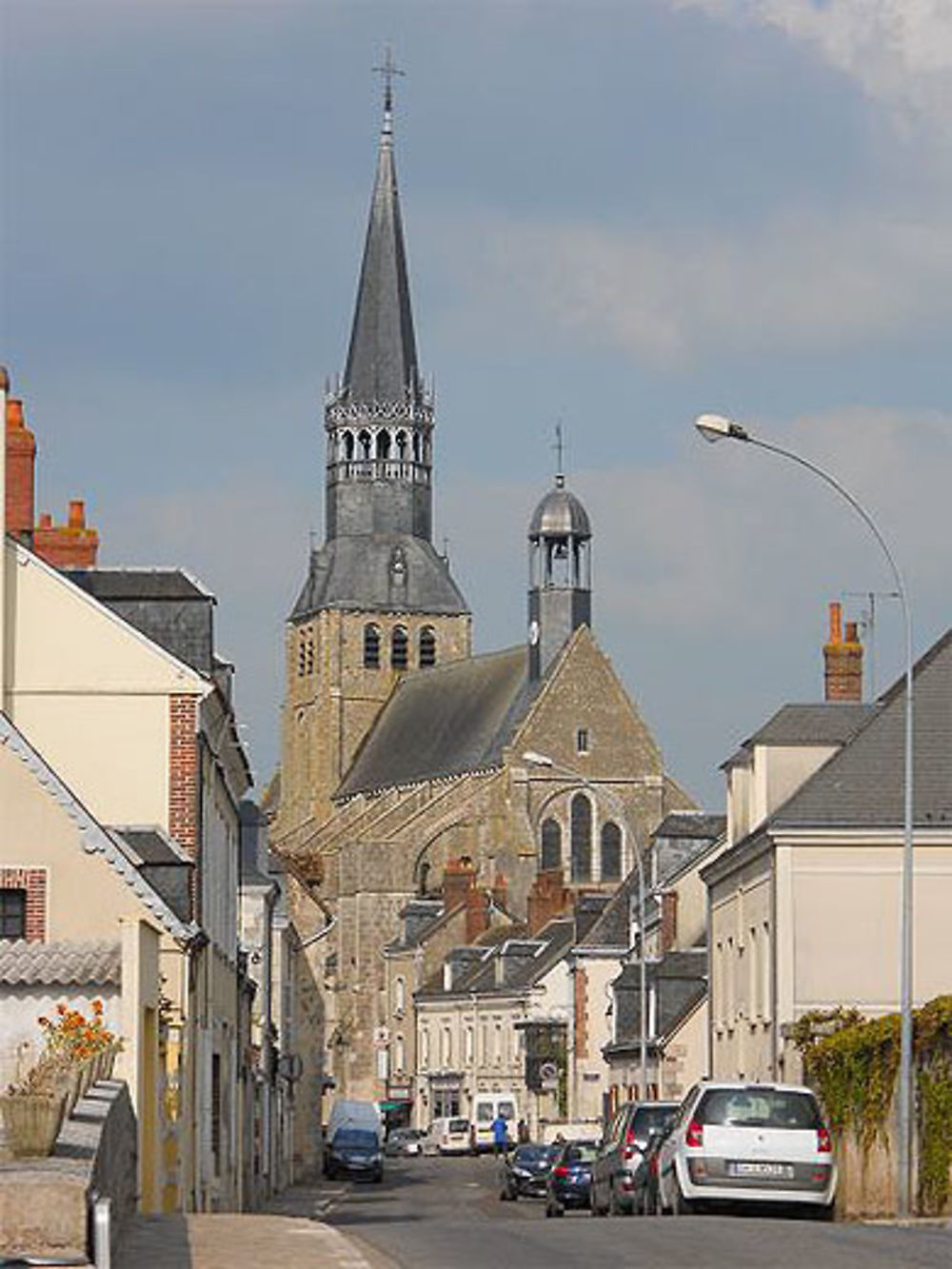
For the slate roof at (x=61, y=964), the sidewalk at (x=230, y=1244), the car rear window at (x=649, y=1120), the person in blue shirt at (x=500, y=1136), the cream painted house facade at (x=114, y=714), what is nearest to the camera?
the sidewalk at (x=230, y=1244)

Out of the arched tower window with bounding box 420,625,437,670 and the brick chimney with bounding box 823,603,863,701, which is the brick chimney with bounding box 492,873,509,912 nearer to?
the arched tower window with bounding box 420,625,437,670

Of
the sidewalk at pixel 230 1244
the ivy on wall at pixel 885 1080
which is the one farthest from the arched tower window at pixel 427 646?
the sidewalk at pixel 230 1244

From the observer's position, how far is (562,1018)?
98.6 metres

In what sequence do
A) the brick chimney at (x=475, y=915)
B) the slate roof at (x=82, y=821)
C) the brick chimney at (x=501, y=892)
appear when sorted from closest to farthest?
the slate roof at (x=82, y=821), the brick chimney at (x=475, y=915), the brick chimney at (x=501, y=892)

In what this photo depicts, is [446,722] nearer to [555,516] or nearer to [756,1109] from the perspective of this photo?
[555,516]

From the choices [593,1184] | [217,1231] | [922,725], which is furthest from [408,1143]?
[217,1231]

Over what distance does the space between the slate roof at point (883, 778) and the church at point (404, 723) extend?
222ft

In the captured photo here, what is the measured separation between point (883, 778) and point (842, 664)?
1129 cm

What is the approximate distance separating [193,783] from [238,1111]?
1017cm

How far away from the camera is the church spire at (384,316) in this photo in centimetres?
15950

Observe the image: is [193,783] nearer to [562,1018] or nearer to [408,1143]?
[562,1018]

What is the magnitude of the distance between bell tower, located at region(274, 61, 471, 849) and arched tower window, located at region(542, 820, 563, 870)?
22.4 metres

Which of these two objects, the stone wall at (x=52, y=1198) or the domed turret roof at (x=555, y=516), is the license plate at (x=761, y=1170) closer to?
the stone wall at (x=52, y=1198)

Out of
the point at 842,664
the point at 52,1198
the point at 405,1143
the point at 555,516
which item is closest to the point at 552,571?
the point at 555,516
